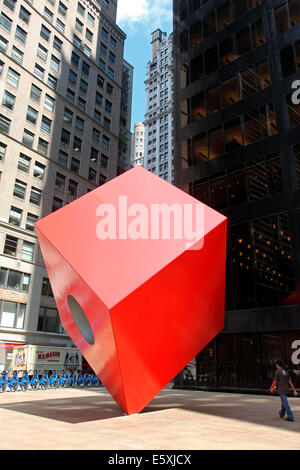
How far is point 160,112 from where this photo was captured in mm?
94562

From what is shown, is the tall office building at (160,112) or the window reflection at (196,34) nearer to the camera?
the window reflection at (196,34)

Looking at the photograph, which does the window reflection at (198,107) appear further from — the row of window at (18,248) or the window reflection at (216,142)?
the row of window at (18,248)

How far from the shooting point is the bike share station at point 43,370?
67.0ft

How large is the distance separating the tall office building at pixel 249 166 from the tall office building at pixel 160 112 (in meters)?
59.5

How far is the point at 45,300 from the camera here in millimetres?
35188

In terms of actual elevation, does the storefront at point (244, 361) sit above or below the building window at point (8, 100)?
below

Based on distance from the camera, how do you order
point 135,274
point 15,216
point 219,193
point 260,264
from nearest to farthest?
point 135,274, point 260,264, point 219,193, point 15,216

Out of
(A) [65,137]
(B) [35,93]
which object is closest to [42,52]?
(B) [35,93]

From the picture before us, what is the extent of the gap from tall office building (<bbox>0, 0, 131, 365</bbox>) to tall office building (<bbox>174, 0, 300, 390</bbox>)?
17426 millimetres

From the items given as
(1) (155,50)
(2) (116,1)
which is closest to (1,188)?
(2) (116,1)

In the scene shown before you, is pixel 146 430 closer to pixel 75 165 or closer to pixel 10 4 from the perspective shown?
pixel 75 165

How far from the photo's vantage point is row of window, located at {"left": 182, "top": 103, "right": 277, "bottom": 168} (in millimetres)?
20484

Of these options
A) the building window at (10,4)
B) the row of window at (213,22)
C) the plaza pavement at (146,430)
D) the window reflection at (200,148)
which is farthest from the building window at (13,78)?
the plaza pavement at (146,430)

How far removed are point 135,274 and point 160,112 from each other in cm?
9304
